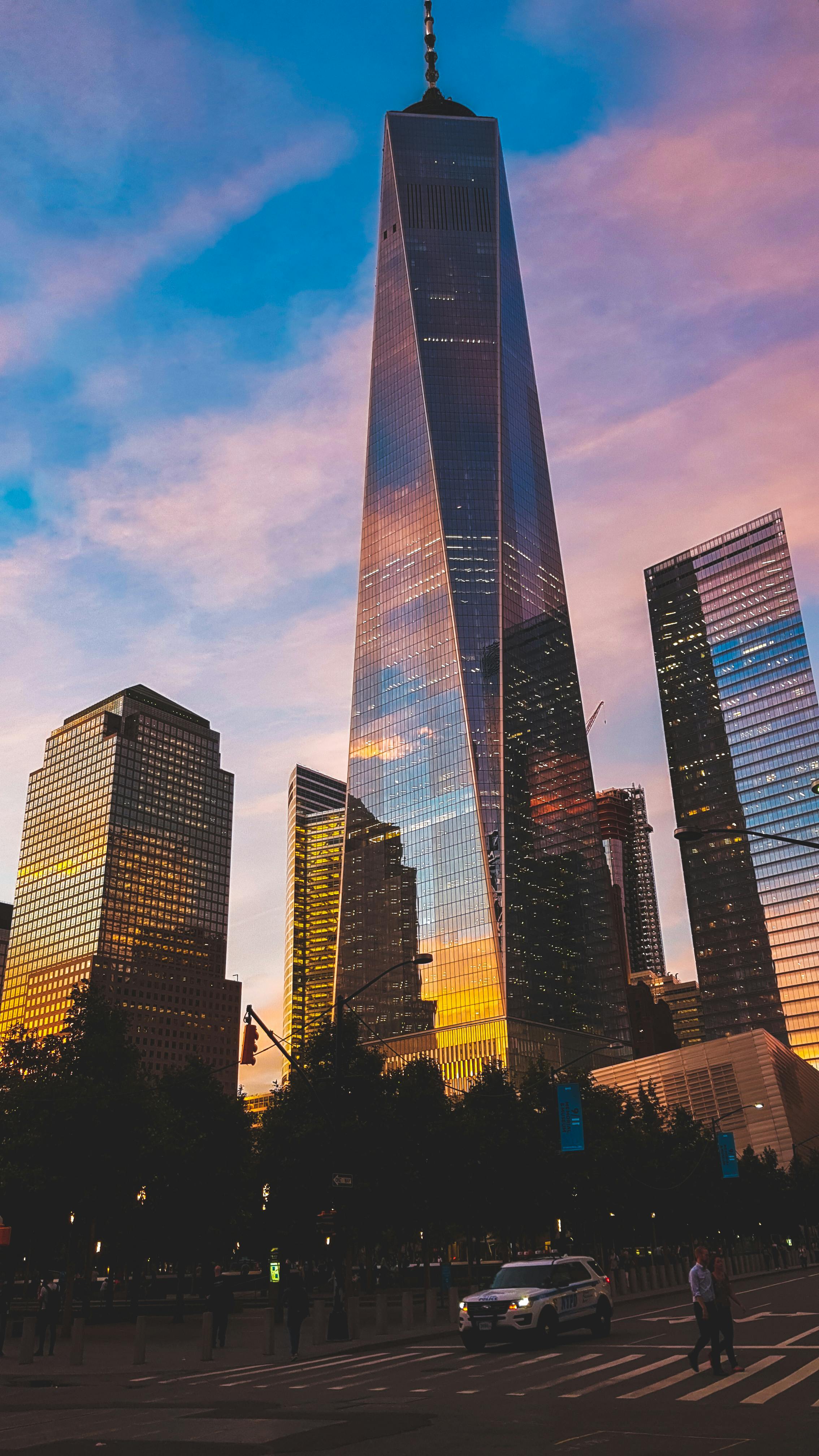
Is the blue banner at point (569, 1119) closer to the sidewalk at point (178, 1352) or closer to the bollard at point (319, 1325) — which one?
the sidewalk at point (178, 1352)

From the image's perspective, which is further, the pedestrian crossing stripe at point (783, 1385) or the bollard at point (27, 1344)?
the bollard at point (27, 1344)

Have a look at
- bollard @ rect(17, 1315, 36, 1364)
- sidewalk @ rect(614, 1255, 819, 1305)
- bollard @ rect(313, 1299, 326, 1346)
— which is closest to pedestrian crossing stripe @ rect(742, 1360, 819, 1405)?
bollard @ rect(313, 1299, 326, 1346)

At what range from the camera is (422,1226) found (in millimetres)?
A: 61031

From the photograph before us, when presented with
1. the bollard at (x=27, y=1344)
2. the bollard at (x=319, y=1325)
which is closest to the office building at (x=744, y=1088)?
the bollard at (x=319, y=1325)

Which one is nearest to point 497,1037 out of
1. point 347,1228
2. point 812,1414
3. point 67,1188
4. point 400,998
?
point 400,998

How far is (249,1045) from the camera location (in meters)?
31.8

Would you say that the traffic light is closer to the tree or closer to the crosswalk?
the crosswalk

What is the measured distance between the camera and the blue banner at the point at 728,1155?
68688mm

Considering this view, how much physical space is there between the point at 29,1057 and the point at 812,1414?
40.3m

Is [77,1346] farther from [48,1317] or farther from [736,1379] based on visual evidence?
[736,1379]

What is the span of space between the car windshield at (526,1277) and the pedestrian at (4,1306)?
1518cm

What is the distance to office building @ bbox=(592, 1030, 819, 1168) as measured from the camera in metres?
135

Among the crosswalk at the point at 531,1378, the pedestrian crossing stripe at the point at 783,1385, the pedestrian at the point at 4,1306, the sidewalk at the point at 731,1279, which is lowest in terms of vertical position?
the sidewalk at the point at 731,1279

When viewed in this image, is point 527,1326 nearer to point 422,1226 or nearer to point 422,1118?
point 422,1118
